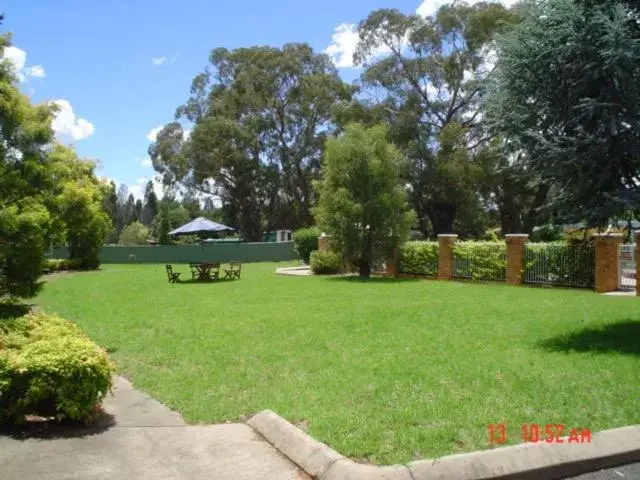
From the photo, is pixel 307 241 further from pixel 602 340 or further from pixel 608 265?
pixel 602 340

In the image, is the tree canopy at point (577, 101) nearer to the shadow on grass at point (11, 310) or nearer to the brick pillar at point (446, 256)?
the shadow on grass at point (11, 310)

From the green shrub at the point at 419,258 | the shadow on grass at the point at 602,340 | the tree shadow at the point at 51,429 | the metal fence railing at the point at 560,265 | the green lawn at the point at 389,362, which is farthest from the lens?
the green shrub at the point at 419,258

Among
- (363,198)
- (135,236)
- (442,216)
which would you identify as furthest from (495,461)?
Result: (135,236)

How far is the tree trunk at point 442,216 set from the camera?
40.2m

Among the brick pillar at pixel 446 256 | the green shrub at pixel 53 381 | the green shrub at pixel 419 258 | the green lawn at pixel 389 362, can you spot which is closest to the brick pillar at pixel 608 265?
the green lawn at pixel 389 362

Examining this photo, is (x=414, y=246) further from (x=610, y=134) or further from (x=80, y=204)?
(x=610, y=134)

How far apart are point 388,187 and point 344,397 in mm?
17654

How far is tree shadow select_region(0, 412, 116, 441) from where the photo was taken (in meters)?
4.90

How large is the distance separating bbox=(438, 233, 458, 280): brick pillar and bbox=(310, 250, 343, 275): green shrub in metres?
5.03

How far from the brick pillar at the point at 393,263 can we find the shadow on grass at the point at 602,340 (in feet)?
46.2

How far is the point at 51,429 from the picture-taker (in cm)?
508

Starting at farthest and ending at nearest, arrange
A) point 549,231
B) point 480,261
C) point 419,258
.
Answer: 1. point 419,258
2. point 480,261
3. point 549,231

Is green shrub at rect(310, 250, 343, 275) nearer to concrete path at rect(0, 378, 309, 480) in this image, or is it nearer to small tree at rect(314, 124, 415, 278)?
small tree at rect(314, 124, 415, 278)
